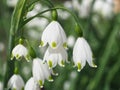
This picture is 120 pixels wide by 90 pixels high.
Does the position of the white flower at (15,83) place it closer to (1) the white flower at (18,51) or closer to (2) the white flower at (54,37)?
(1) the white flower at (18,51)

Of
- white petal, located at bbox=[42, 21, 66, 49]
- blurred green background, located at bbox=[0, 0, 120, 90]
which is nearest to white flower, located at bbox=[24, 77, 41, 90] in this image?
white petal, located at bbox=[42, 21, 66, 49]

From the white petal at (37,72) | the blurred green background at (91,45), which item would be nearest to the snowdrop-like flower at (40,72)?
the white petal at (37,72)

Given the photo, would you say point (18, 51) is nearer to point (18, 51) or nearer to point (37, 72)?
point (18, 51)

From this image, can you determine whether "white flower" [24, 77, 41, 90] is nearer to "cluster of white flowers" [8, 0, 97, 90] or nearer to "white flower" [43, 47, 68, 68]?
"cluster of white flowers" [8, 0, 97, 90]

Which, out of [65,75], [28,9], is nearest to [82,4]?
[65,75]

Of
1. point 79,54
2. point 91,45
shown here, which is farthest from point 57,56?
point 91,45

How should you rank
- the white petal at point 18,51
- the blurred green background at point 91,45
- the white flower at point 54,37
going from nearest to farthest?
the white flower at point 54,37, the white petal at point 18,51, the blurred green background at point 91,45
